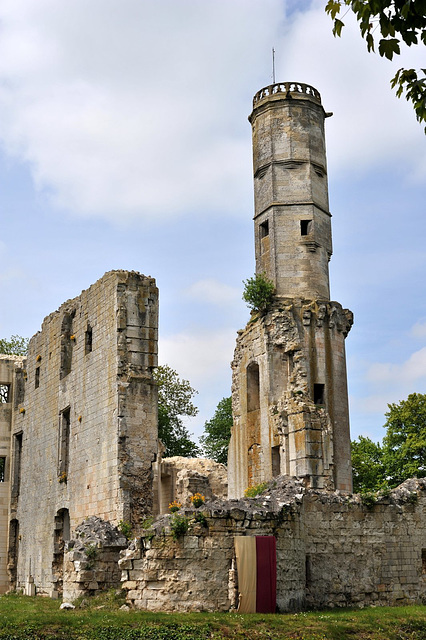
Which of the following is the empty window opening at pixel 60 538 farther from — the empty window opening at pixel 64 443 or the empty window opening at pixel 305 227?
the empty window opening at pixel 305 227

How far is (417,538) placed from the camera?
19.2 meters

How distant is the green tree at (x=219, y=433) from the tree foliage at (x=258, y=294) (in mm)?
13892

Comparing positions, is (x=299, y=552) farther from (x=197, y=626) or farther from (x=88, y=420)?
(x=88, y=420)

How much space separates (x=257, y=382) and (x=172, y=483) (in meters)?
8.14

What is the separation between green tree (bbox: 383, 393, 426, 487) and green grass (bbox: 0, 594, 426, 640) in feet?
60.5

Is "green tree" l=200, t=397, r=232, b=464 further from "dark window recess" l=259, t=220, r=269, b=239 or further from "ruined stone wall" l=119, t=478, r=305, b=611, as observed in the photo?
"ruined stone wall" l=119, t=478, r=305, b=611

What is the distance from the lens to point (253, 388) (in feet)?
102

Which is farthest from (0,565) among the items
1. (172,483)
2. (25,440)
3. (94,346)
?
(94,346)

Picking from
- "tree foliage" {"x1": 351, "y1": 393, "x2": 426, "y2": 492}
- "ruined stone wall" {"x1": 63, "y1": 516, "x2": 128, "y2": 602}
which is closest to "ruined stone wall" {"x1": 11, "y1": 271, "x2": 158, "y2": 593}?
"ruined stone wall" {"x1": 63, "y1": 516, "x2": 128, "y2": 602}

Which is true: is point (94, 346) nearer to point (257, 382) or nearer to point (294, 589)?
point (294, 589)

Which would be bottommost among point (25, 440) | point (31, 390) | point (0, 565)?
point (0, 565)

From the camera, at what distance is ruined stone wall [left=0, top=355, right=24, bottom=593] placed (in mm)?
27609

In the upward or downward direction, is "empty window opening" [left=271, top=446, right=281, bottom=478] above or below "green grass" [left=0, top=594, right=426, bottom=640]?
above

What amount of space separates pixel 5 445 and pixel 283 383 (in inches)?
414
